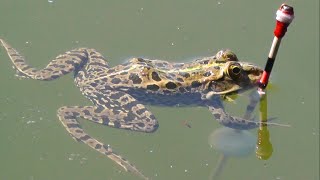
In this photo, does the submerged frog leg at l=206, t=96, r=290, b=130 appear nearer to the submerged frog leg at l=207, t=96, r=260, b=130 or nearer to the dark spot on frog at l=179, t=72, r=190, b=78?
the submerged frog leg at l=207, t=96, r=260, b=130

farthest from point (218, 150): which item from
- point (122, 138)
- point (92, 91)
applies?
point (92, 91)

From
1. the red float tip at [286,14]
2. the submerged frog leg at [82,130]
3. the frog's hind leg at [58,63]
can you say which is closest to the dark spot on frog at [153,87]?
the submerged frog leg at [82,130]

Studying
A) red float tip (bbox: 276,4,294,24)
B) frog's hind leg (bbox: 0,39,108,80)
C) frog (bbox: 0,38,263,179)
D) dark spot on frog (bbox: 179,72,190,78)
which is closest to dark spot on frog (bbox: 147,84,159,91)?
frog (bbox: 0,38,263,179)

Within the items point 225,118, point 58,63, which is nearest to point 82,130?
point 58,63

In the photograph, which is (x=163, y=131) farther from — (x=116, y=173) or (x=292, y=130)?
(x=292, y=130)

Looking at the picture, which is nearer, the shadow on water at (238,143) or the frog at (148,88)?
Result: the shadow on water at (238,143)

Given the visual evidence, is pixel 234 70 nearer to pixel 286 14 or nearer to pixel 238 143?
pixel 238 143

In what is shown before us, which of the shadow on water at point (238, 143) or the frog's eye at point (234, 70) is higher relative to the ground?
the frog's eye at point (234, 70)

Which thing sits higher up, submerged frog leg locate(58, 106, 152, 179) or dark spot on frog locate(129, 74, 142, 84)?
dark spot on frog locate(129, 74, 142, 84)

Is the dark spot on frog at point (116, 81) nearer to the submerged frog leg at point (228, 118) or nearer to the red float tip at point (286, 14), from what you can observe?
the submerged frog leg at point (228, 118)
